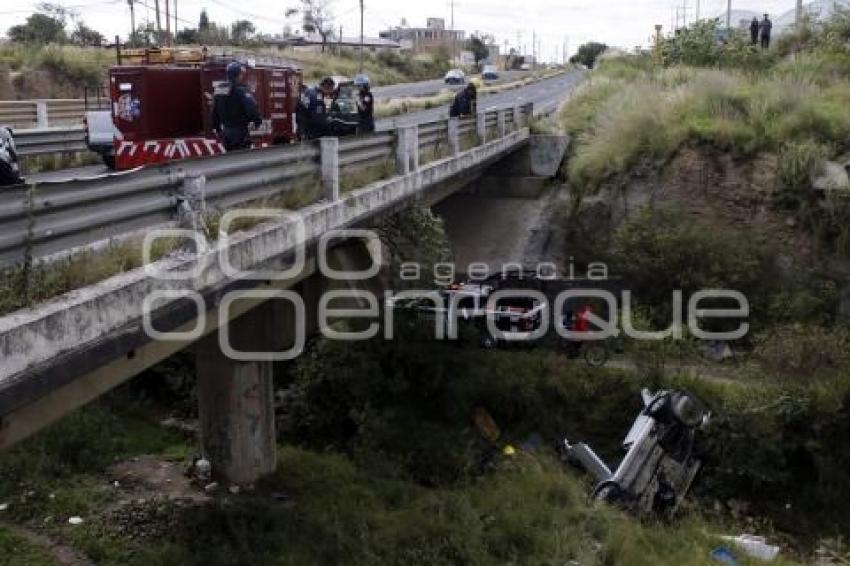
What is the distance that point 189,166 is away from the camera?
6.77 metres

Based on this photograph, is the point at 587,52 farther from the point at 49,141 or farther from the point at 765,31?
the point at 49,141

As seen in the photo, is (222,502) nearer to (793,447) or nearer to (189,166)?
(189,166)

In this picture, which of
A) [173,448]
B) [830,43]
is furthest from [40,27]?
[173,448]

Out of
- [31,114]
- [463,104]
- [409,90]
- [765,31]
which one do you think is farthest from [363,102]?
[409,90]

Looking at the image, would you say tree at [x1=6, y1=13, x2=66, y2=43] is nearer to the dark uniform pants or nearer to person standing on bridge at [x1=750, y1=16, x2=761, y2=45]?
person standing on bridge at [x1=750, y1=16, x2=761, y2=45]

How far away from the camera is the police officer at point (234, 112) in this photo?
9.86m

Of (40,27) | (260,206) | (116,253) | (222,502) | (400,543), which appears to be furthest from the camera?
(40,27)

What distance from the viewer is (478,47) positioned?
12206 centimetres

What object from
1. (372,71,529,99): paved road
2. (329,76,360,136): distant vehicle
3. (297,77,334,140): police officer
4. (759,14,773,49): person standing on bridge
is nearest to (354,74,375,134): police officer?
(329,76,360,136): distant vehicle

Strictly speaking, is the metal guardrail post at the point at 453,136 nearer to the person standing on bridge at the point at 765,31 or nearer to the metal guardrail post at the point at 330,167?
the metal guardrail post at the point at 330,167

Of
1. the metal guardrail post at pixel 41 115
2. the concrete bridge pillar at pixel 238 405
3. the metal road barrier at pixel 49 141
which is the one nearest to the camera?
the concrete bridge pillar at pixel 238 405

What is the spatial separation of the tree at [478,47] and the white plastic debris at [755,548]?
113 meters

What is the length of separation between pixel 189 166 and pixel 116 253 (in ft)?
4.16

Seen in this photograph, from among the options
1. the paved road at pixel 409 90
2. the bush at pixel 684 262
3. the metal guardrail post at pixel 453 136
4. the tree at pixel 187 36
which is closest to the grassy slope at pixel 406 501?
the bush at pixel 684 262
